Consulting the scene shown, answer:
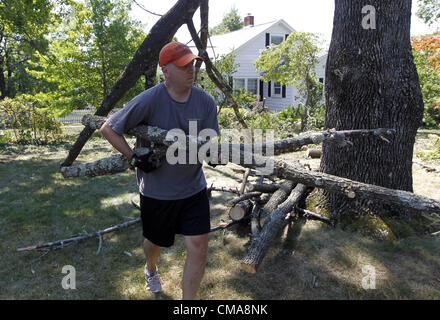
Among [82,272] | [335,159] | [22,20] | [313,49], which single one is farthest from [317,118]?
[82,272]

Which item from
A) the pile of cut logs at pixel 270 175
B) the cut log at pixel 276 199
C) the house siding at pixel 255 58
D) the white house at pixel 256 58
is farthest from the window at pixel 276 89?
the pile of cut logs at pixel 270 175

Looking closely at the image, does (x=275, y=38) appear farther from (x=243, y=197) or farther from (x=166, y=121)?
(x=166, y=121)

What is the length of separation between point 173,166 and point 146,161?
0.71ft

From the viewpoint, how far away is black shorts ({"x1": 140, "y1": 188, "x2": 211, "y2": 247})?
245cm

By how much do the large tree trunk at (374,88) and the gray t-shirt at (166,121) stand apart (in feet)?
6.84

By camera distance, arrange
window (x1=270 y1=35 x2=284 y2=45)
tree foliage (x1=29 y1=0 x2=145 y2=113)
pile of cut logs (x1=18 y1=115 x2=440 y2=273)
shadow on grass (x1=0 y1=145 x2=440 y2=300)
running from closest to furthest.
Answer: pile of cut logs (x1=18 y1=115 x2=440 y2=273), shadow on grass (x1=0 y1=145 x2=440 y2=300), tree foliage (x1=29 y1=0 x2=145 y2=113), window (x1=270 y1=35 x2=284 y2=45)

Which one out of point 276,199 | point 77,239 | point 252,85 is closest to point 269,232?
point 276,199

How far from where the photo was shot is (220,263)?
133 inches

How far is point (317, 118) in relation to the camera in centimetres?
1286

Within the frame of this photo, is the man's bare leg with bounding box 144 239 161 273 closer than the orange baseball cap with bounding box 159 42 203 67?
No

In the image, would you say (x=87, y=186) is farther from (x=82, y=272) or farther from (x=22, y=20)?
(x=22, y=20)

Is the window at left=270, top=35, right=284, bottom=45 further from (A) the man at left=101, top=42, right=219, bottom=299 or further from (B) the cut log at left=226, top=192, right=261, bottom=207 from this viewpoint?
(A) the man at left=101, top=42, right=219, bottom=299

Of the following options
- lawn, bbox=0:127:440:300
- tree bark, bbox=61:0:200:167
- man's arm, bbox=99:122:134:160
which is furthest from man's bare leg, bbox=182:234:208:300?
tree bark, bbox=61:0:200:167

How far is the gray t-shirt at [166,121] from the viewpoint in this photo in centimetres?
235
